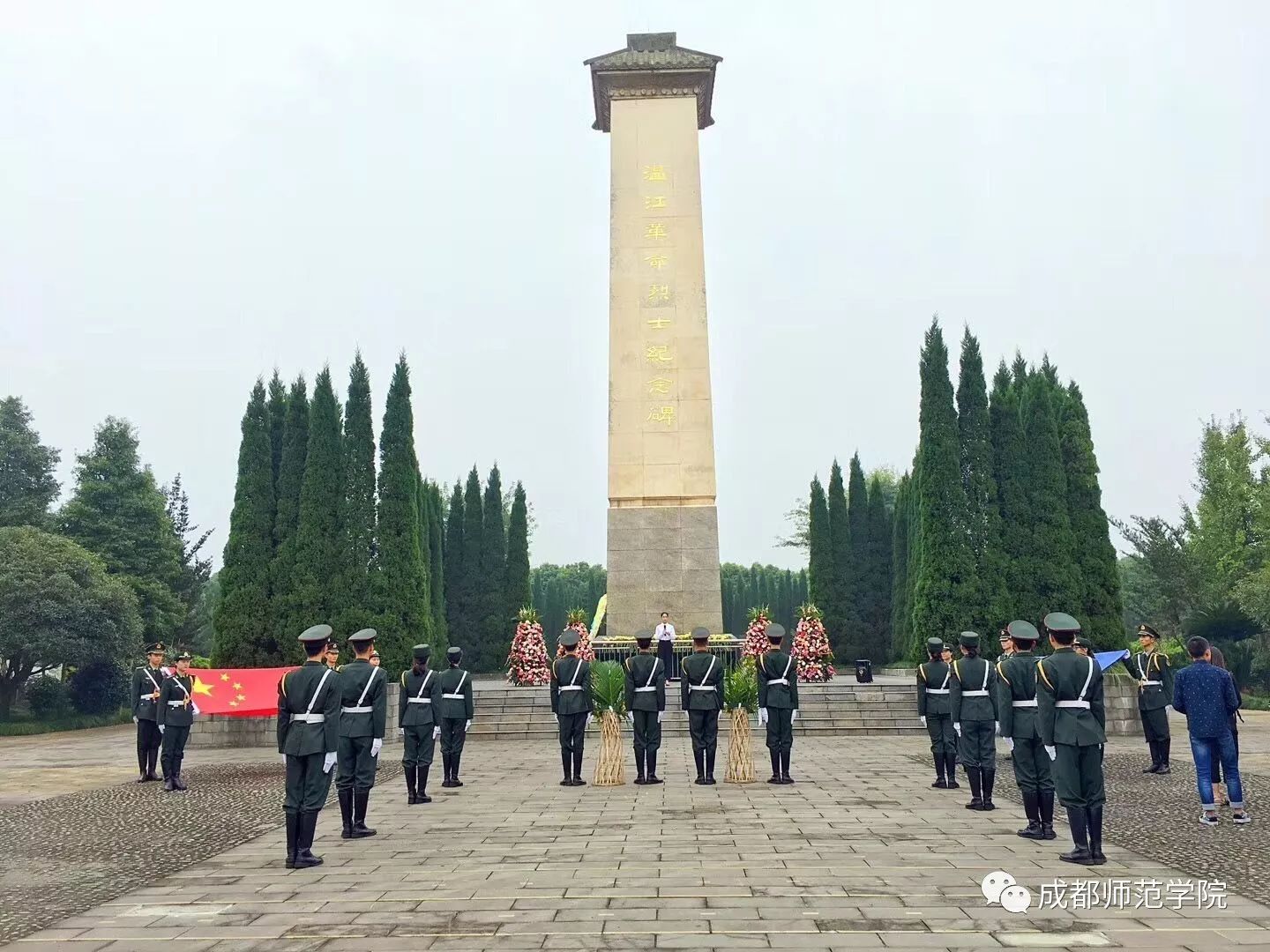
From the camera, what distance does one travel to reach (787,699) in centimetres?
1034

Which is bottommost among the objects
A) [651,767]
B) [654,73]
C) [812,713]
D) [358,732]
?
[812,713]

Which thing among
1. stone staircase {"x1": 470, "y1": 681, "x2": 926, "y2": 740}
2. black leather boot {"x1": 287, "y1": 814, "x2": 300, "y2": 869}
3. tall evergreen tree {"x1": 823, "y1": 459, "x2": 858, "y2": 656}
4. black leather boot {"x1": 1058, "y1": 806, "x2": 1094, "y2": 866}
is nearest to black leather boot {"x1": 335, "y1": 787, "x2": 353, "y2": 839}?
black leather boot {"x1": 287, "y1": 814, "x2": 300, "y2": 869}

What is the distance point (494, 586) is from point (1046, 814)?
26.5m

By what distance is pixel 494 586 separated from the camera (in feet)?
106

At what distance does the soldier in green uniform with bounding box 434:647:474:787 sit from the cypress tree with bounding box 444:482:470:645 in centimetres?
2097

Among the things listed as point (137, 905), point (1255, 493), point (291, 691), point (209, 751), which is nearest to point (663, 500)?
point (209, 751)

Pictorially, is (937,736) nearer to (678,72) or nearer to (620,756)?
(620,756)

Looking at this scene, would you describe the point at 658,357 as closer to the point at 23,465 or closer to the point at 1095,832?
the point at 1095,832

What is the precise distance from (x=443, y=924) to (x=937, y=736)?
635 centimetres

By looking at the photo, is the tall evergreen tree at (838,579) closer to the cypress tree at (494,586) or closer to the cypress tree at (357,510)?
the cypress tree at (494,586)

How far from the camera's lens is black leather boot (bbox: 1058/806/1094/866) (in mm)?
6203

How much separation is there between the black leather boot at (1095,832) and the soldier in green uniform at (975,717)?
7.59 ft

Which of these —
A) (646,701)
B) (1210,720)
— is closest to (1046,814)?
(1210,720)

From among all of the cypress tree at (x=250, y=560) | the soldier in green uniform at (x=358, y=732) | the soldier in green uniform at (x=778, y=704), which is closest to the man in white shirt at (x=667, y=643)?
the soldier in green uniform at (x=778, y=704)
